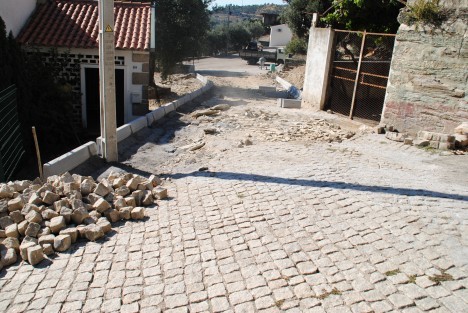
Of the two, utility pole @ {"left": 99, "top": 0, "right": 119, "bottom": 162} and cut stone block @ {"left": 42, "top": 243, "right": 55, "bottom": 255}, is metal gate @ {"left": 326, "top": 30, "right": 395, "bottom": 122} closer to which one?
utility pole @ {"left": 99, "top": 0, "right": 119, "bottom": 162}

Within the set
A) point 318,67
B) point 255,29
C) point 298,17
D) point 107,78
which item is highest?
point 255,29

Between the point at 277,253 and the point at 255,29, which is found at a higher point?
the point at 255,29

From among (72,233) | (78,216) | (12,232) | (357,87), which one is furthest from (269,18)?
(12,232)

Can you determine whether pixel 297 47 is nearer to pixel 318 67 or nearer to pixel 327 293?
pixel 318 67

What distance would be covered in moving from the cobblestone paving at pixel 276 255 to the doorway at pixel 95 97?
7883mm

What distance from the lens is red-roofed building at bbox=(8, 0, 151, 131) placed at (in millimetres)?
13148

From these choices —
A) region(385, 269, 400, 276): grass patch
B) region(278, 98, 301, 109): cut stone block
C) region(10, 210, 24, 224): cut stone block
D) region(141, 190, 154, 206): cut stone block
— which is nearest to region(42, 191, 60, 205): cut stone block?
region(10, 210, 24, 224): cut stone block

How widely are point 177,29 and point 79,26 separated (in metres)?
8.07

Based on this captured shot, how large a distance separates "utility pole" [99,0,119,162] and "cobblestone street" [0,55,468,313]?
2.21 metres

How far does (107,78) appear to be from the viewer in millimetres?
8305

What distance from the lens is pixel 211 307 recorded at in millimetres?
4074

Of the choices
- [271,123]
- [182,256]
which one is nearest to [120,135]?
[271,123]

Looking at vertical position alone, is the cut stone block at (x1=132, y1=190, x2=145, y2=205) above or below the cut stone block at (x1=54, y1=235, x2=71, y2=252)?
above

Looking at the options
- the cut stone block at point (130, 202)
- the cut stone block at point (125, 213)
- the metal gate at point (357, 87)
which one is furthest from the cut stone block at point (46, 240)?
the metal gate at point (357, 87)
